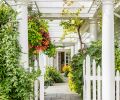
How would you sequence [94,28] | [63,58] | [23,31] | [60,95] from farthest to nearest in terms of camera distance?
[63,58], [60,95], [94,28], [23,31]

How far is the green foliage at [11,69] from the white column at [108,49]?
1.39 m

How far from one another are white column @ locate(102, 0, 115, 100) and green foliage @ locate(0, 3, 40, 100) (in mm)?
1386

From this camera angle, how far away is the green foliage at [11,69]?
5.99 metres

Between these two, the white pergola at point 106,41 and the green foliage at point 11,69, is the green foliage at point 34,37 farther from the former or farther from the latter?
the green foliage at point 11,69

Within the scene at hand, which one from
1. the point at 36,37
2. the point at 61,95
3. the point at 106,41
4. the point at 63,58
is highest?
the point at 36,37

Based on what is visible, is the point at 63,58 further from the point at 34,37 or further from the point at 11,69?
the point at 11,69

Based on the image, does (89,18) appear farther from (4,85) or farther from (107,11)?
(4,85)

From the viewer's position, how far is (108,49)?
22.2ft

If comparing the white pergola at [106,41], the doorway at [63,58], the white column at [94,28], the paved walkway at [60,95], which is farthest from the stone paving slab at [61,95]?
the doorway at [63,58]

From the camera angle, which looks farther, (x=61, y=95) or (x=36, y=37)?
(x=61, y=95)

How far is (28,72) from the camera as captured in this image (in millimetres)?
6254

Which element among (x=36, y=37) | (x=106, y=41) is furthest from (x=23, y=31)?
(x=106, y=41)

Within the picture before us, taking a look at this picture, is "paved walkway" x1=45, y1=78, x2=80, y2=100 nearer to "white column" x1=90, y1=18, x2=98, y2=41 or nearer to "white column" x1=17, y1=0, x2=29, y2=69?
"white column" x1=90, y1=18, x2=98, y2=41

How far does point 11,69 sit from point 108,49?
181cm
